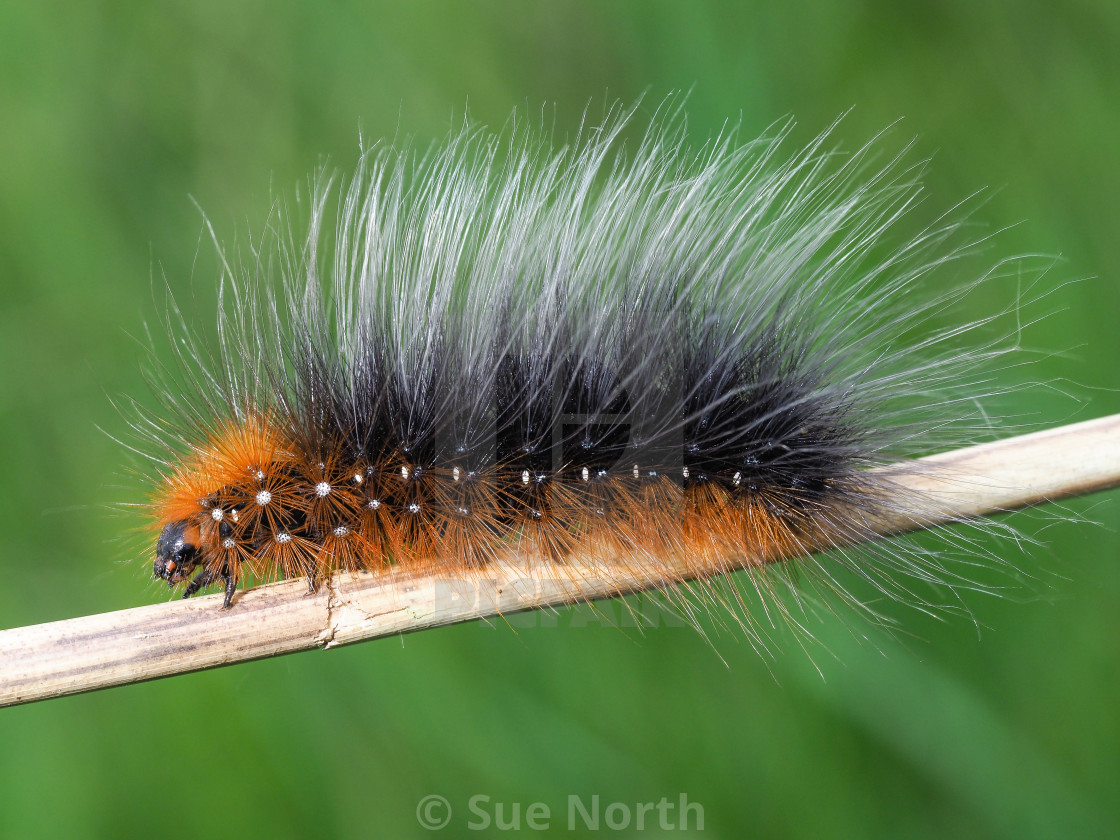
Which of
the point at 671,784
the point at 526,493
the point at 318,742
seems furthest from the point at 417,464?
the point at 671,784

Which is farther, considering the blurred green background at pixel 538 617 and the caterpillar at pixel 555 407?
the blurred green background at pixel 538 617

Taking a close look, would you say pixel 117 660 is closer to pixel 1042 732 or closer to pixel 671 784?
pixel 671 784

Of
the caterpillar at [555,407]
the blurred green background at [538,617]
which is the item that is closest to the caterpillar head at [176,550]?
the caterpillar at [555,407]

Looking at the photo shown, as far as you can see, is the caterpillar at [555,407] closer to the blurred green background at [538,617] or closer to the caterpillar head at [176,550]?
the caterpillar head at [176,550]

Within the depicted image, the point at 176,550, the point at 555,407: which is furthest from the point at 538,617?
the point at 176,550

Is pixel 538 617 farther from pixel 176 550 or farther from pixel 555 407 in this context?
pixel 176 550

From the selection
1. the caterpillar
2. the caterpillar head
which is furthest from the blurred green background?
the caterpillar
